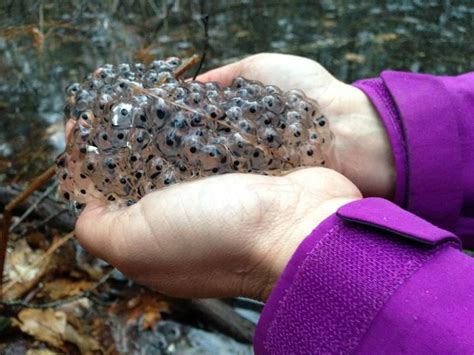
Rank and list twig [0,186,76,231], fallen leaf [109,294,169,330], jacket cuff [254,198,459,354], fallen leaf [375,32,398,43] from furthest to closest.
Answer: fallen leaf [375,32,398,43] < twig [0,186,76,231] < fallen leaf [109,294,169,330] < jacket cuff [254,198,459,354]

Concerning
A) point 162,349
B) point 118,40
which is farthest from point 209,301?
point 118,40

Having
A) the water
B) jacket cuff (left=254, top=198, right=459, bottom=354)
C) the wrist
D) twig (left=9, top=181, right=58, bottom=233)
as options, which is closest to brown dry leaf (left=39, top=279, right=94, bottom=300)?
twig (left=9, top=181, right=58, bottom=233)

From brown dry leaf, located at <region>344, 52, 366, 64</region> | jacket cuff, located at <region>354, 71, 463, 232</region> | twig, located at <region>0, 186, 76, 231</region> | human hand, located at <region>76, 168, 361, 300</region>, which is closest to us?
human hand, located at <region>76, 168, 361, 300</region>

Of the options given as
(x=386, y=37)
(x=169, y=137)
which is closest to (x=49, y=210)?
(x=169, y=137)

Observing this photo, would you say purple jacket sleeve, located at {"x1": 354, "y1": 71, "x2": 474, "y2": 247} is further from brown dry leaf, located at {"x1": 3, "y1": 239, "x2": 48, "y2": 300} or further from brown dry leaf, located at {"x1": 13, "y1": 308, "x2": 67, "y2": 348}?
brown dry leaf, located at {"x1": 3, "y1": 239, "x2": 48, "y2": 300}

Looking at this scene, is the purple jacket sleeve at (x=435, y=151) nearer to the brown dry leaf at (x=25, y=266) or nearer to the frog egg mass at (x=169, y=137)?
the frog egg mass at (x=169, y=137)

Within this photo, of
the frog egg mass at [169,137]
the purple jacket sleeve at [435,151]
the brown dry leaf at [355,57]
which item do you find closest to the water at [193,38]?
the brown dry leaf at [355,57]

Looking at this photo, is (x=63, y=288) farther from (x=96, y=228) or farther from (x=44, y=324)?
(x=96, y=228)

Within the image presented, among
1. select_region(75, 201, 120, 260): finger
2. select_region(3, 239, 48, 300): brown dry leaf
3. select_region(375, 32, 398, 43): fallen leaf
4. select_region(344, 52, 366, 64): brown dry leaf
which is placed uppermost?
select_region(75, 201, 120, 260): finger
